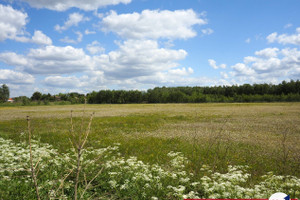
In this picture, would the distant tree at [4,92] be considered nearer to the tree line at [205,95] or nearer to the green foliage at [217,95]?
the tree line at [205,95]

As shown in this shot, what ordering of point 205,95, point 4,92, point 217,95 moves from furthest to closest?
point 4,92 → point 217,95 → point 205,95

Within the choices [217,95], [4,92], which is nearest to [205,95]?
[217,95]

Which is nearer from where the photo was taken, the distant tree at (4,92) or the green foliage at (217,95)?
the green foliage at (217,95)

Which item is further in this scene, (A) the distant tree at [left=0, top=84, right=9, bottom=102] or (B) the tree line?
(A) the distant tree at [left=0, top=84, right=9, bottom=102]

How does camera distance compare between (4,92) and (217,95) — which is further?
(4,92)

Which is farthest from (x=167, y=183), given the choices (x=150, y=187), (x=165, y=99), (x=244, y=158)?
Result: (x=165, y=99)

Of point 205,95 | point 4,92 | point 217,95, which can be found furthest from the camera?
point 4,92

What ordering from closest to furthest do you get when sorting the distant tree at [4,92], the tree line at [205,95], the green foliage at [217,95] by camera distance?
the tree line at [205,95] < the green foliage at [217,95] < the distant tree at [4,92]

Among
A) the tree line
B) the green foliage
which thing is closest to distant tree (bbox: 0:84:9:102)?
the tree line

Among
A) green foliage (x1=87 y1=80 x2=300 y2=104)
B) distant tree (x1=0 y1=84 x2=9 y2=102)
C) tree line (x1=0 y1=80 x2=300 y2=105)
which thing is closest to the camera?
tree line (x1=0 y1=80 x2=300 y2=105)

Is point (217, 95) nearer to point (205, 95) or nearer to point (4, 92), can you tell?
point (205, 95)

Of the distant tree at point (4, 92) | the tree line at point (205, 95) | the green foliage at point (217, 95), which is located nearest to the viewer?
the tree line at point (205, 95)

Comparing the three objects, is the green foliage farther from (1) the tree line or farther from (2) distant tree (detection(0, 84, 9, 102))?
(2) distant tree (detection(0, 84, 9, 102))

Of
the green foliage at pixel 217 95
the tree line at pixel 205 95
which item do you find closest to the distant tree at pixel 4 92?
the tree line at pixel 205 95
